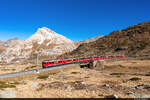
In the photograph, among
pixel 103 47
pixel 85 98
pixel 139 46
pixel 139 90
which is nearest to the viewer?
pixel 85 98

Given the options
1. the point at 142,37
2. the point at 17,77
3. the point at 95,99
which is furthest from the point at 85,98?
Answer: the point at 142,37

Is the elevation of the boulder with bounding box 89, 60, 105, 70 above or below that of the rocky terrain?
above

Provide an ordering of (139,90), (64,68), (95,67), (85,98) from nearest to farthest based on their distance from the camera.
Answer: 1. (85,98)
2. (139,90)
3. (64,68)
4. (95,67)

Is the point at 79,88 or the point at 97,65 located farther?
the point at 97,65

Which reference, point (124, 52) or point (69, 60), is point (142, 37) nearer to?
point (124, 52)

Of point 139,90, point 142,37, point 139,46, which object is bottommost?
point 139,90

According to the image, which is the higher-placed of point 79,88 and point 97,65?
point 97,65

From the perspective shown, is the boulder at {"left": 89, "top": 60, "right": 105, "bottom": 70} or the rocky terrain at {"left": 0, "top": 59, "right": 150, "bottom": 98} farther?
the boulder at {"left": 89, "top": 60, "right": 105, "bottom": 70}

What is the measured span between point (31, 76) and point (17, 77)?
13.1 ft

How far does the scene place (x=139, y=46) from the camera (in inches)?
3964

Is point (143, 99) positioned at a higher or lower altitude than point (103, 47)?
lower

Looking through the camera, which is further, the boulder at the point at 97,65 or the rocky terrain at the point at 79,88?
the boulder at the point at 97,65

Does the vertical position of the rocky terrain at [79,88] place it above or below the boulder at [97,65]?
below

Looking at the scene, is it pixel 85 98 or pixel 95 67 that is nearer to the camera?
pixel 85 98
